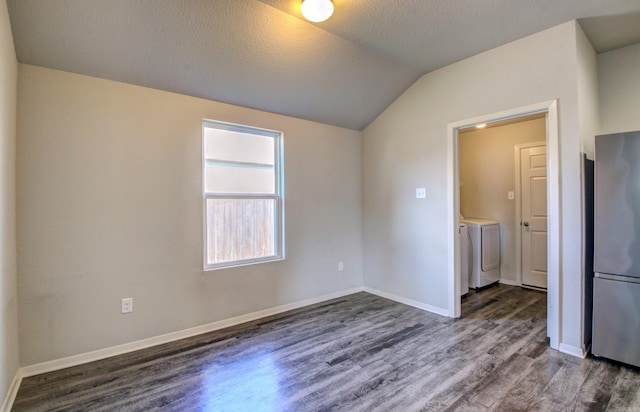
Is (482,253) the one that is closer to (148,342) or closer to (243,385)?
(243,385)

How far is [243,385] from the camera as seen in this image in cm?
210

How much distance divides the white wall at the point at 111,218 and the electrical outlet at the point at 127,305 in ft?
0.12

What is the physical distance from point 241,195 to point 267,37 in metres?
1.51

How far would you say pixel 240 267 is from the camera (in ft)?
10.5

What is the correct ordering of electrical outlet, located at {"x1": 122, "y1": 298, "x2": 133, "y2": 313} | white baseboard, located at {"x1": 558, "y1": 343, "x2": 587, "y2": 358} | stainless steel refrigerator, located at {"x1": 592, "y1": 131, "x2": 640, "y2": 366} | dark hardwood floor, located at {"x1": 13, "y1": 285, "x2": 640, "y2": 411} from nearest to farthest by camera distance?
dark hardwood floor, located at {"x1": 13, "y1": 285, "x2": 640, "y2": 411}, stainless steel refrigerator, located at {"x1": 592, "y1": 131, "x2": 640, "y2": 366}, white baseboard, located at {"x1": 558, "y1": 343, "x2": 587, "y2": 358}, electrical outlet, located at {"x1": 122, "y1": 298, "x2": 133, "y2": 313}

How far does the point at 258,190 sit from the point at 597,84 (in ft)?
11.4

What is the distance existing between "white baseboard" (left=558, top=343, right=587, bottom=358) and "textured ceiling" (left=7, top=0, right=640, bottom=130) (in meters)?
2.57

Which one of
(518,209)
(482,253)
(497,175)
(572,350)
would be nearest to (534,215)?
(518,209)

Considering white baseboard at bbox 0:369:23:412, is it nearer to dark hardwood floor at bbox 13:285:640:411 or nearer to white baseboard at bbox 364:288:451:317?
dark hardwood floor at bbox 13:285:640:411

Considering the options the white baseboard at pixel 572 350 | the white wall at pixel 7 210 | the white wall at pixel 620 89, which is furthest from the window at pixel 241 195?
the white wall at pixel 620 89

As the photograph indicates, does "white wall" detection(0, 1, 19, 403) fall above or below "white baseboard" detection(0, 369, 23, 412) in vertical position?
above

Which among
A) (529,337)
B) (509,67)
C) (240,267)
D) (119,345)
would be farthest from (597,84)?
(119,345)

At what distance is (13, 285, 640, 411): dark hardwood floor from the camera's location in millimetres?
1905

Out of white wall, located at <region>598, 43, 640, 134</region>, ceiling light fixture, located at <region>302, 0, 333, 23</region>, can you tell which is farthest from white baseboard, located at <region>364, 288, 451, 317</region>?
ceiling light fixture, located at <region>302, 0, 333, 23</region>
